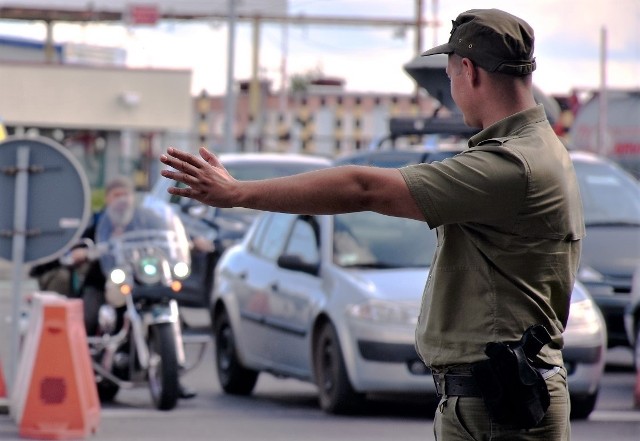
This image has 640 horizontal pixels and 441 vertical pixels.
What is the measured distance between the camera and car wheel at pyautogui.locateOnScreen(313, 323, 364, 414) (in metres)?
9.85

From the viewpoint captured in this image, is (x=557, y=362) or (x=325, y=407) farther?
(x=325, y=407)

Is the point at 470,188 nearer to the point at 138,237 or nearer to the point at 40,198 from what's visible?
the point at 40,198

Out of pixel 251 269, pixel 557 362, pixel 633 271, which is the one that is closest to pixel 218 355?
pixel 251 269

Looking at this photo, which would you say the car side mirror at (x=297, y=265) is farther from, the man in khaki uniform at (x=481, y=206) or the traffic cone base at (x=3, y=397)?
the man in khaki uniform at (x=481, y=206)

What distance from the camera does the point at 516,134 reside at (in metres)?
3.78

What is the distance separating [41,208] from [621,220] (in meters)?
6.00

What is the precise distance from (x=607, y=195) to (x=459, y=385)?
11.0 metres

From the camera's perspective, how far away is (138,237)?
11.0m

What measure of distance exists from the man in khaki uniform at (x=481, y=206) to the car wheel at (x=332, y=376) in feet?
19.4

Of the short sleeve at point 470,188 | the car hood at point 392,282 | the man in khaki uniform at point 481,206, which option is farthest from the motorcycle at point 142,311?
the short sleeve at point 470,188

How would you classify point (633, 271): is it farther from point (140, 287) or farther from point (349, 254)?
point (140, 287)

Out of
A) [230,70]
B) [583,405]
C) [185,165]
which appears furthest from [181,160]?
[230,70]

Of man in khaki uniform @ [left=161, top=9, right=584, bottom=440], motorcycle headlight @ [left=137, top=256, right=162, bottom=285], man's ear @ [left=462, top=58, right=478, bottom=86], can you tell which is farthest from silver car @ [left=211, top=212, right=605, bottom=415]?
man's ear @ [left=462, top=58, right=478, bottom=86]

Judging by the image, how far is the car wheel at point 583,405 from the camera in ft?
32.9
